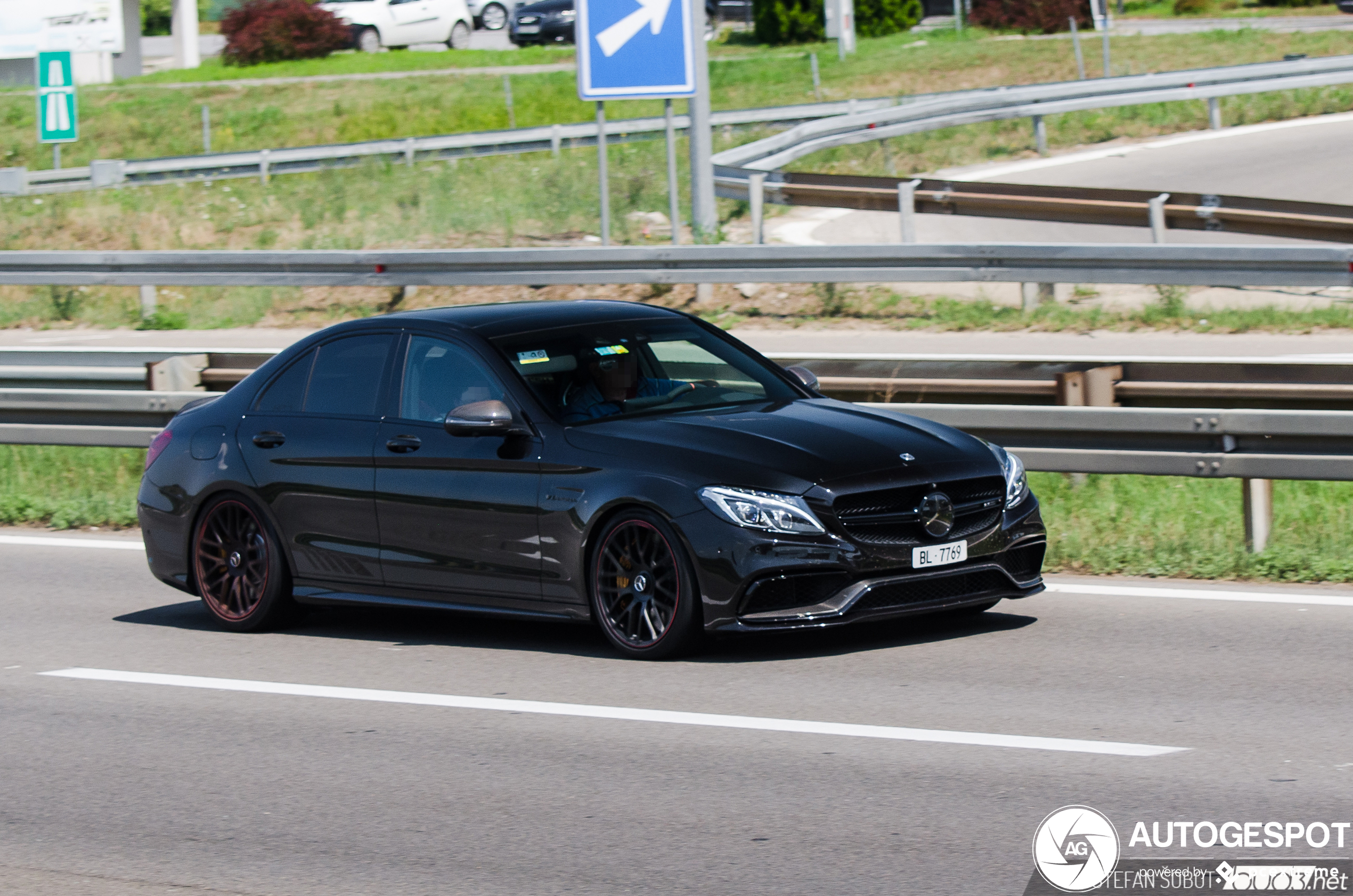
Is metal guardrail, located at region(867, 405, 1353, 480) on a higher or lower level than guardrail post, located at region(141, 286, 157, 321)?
lower

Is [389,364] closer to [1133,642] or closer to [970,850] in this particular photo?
[1133,642]

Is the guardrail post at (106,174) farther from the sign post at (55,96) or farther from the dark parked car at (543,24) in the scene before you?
the dark parked car at (543,24)

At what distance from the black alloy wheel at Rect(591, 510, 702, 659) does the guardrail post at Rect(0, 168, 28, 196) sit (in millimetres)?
30157

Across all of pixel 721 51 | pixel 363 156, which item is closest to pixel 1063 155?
pixel 363 156

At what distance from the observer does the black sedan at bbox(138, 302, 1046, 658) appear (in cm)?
752

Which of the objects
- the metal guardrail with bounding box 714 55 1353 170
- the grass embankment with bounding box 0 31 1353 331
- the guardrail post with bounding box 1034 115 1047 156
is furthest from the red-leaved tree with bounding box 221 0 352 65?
the guardrail post with bounding box 1034 115 1047 156

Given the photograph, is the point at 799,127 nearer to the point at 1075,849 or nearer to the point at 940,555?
the point at 940,555

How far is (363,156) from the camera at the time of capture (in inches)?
1405

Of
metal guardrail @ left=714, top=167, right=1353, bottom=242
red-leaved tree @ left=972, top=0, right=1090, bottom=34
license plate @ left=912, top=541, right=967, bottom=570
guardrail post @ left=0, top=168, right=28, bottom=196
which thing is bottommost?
license plate @ left=912, top=541, right=967, bottom=570

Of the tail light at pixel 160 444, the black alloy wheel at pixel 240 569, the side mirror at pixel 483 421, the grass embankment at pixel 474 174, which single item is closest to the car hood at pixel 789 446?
the side mirror at pixel 483 421

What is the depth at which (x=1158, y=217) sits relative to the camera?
18.6m

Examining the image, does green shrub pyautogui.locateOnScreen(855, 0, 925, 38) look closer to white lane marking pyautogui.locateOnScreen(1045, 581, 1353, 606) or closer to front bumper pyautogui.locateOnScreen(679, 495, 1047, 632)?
white lane marking pyautogui.locateOnScreen(1045, 581, 1353, 606)

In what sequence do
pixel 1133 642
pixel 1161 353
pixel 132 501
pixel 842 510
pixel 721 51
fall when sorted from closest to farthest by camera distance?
1. pixel 842 510
2. pixel 1133 642
3. pixel 132 501
4. pixel 1161 353
5. pixel 721 51

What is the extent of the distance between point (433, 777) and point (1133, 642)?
3.16 m
